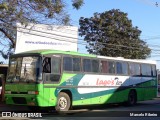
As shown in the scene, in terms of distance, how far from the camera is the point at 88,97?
18609 mm

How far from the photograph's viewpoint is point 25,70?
1628cm

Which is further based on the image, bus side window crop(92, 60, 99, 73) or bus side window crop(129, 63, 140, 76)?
bus side window crop(129, 63, 140, 76)

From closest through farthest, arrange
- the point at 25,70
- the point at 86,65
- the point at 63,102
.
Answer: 1. the point at 25,70
2. the point at 63,102
3. the point at 86,65

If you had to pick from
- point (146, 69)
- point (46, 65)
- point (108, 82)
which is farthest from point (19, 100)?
point (146, 69)

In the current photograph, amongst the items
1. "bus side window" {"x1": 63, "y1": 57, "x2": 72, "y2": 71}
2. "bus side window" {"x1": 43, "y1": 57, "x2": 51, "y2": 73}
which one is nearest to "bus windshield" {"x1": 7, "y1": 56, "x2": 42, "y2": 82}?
"bus side window" {"x1": 43, "y1": 57, "x2": 51, "y2": 73}

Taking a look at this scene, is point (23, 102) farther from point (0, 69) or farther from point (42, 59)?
point (0, 69)

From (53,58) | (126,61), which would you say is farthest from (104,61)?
(53,58)

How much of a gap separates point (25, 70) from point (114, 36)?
29.2 m

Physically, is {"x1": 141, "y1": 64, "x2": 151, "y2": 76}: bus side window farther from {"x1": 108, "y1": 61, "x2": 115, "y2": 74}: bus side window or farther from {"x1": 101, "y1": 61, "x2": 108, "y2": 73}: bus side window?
{"x1": 101, "y1": 61, "x2": 108, "y2": 73}: bus side window

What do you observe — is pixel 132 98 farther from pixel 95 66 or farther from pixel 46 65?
pixel 46 65

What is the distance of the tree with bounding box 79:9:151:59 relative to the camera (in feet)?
144

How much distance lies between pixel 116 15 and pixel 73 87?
1164 inches

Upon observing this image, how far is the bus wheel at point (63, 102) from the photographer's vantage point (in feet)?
54.6

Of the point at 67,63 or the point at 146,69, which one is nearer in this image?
the point at 67,63
